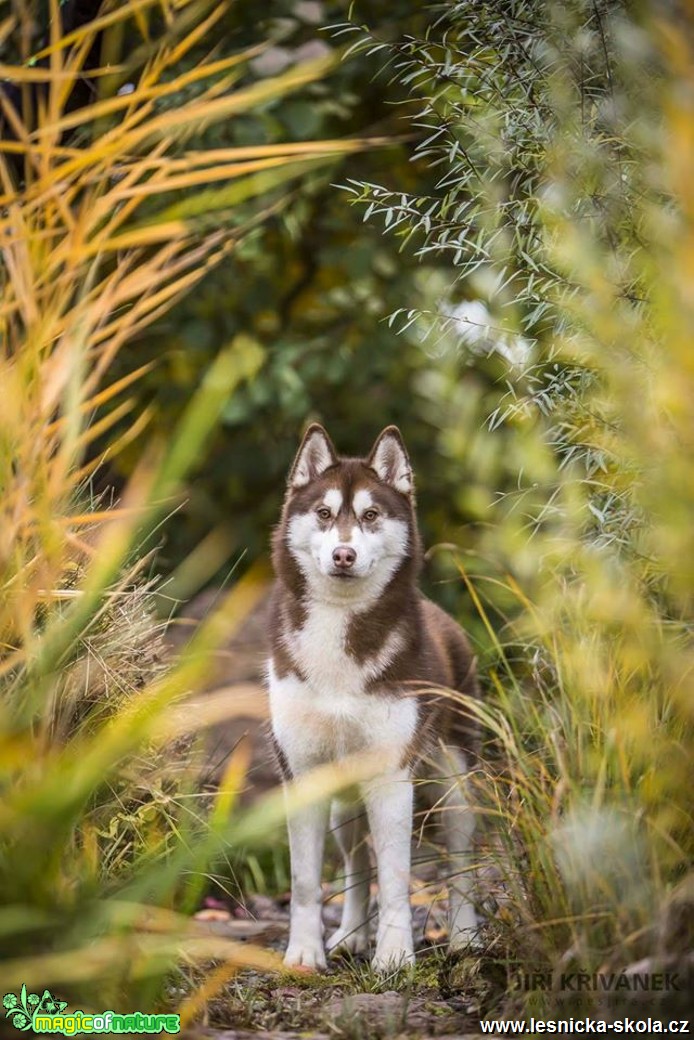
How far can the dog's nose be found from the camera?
158 inches

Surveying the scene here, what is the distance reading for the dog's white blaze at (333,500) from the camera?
4.25 m

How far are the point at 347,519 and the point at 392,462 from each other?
12.5 inches

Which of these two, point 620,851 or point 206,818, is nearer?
point 620,851

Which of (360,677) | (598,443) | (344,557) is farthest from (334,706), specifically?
(598,443)

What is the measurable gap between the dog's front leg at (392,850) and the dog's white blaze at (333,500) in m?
0.89

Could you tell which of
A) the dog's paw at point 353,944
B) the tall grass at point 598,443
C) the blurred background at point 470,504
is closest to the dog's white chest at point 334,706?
the blurred background at point 470,504

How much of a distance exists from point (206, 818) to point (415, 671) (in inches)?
32.1

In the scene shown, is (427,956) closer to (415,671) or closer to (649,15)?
(415,671)

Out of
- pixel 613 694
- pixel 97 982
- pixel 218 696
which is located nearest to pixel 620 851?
pixel 613 694

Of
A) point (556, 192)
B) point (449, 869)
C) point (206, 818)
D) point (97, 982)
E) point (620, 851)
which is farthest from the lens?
point (449, 869)

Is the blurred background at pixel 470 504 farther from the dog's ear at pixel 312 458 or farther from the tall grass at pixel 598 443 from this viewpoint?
the dog's ear at pixel 312 458

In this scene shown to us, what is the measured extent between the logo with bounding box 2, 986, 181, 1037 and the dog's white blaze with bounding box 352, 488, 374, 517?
206 cm

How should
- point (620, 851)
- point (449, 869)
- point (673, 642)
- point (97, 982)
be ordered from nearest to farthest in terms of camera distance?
point (97, 982) → point (620, 851) → point (673, 642) → point (449, 869)

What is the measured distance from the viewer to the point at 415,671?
4129 mm
